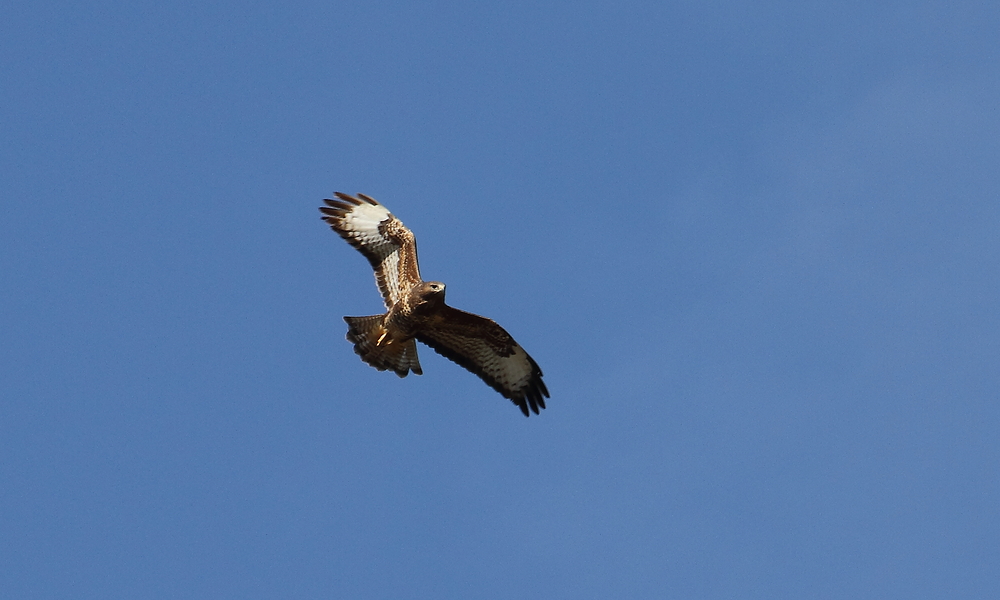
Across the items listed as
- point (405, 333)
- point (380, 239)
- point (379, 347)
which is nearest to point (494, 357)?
point (405, 333)

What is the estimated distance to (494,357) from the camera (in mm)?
12602

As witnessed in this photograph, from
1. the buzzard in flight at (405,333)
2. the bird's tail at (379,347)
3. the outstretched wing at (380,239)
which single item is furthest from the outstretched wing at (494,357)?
the outstretched wing at (380,239)

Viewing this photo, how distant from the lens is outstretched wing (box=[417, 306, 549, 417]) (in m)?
12.2

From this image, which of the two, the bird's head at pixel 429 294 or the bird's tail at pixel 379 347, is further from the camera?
the bird's tail at pixel 379 347

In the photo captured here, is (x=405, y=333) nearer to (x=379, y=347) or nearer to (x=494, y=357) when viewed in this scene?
(x=379, y=347)

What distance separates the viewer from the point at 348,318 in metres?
12.6

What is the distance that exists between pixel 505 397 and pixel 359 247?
271 centimetres

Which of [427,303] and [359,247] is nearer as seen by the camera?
[427,303]

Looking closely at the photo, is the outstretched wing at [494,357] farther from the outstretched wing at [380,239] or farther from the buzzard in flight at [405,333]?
the outstretched wing at [380,239]

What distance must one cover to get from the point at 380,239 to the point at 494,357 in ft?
6.96

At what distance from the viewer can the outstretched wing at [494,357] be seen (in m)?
12.2

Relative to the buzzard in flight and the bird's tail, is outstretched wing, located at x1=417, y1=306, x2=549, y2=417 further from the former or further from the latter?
the bird's tail

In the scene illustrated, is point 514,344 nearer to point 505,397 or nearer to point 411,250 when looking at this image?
point 505,397

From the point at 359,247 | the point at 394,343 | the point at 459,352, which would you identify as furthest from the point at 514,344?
the point at 359,247
